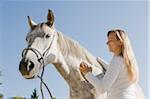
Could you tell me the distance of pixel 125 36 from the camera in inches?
120

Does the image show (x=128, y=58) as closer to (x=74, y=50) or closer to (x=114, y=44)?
(x=114, y=44)

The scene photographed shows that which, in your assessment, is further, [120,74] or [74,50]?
[74,50]

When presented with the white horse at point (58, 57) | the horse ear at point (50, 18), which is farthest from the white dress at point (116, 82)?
the horse ear at point (50, 18)

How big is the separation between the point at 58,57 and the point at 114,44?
847 mm

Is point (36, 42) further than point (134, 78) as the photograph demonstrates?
Yes

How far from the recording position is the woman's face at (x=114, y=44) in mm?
2989

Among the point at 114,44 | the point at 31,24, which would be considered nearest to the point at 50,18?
the point at 31,24

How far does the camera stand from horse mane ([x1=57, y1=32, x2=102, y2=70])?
3744 mm

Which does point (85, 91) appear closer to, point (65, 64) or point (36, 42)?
point (65, 64)

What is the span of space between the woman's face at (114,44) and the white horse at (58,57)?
0.66 m

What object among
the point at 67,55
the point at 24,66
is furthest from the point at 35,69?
the point at 67,55

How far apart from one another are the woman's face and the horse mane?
721 millimetres

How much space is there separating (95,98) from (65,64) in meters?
0.46

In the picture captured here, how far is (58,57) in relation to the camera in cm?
370
